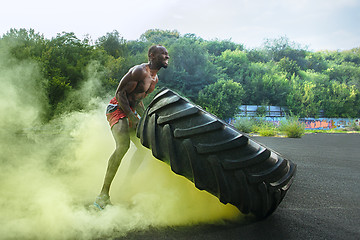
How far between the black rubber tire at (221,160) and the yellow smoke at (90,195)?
0.40 metres

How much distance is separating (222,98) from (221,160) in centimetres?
2485

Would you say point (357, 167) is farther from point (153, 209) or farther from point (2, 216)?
point (2, 216)

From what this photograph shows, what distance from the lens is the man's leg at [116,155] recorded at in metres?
2.04

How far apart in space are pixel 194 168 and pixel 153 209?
2.11ft

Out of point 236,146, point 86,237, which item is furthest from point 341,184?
point 86,237

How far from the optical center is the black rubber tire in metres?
1.40

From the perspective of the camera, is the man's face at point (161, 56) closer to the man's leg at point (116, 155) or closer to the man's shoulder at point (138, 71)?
the man's shoulder at point (138, 71)

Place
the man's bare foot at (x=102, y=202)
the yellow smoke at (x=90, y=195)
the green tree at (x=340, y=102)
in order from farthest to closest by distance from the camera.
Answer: the green tree at (x=340, y=102) → the man's bare foot at (x=102, y=202) → the yellow smoke at (x=90, y=195)

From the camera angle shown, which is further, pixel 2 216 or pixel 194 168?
pixel 2 216

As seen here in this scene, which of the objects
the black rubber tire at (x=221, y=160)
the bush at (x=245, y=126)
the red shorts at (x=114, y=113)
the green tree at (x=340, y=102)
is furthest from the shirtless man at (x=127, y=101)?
the green tree at (x=340, y=102)

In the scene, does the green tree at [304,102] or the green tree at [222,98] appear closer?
the green tree at [222,98]

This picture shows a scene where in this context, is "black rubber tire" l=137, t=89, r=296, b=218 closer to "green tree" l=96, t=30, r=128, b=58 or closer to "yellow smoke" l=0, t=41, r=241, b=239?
"yellow smoke" l=0, t=41, r=241, b=239

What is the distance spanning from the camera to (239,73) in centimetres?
3522

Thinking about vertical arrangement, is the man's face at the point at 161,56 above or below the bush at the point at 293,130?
above
